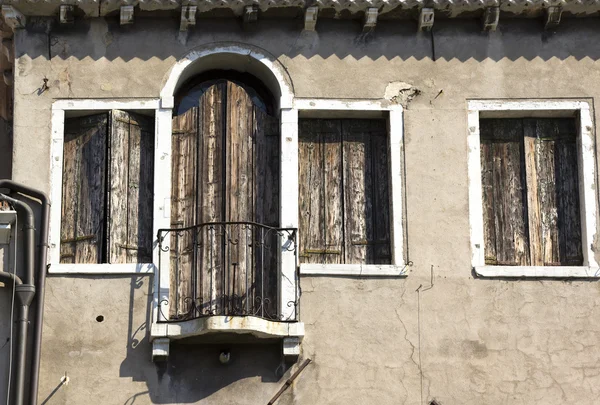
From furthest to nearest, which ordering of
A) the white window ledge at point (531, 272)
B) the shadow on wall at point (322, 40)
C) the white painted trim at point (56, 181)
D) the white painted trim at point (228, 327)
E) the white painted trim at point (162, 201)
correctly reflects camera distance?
the shadow on wall at point (322, 40)
the white painted trim at point (56, 181)
the white window ledge at point (531, 272)
the white painted trim at point (162, 201)
the white painted trim at point (228, 327)

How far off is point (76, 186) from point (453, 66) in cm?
487

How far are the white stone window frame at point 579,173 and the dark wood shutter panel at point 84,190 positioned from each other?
4.48 meters

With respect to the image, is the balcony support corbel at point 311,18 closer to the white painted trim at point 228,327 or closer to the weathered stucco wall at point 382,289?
the weathered stucco wall at point 382,289

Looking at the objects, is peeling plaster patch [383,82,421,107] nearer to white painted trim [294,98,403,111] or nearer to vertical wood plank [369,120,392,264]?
white painted trim [294,98,403,111]

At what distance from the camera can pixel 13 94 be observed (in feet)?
56.2

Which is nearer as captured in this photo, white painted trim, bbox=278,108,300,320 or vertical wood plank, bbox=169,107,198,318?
white painted trim, bbox=278,108,300,320

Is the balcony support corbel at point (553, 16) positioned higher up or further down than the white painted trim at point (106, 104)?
higher up

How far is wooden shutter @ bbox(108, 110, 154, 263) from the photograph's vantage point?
16.6m

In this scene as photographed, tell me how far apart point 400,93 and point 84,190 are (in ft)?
13.3

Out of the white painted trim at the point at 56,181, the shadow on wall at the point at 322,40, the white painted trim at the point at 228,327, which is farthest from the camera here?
Result: the shadow on wall at the point at 322,40

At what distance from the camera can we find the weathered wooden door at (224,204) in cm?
1631

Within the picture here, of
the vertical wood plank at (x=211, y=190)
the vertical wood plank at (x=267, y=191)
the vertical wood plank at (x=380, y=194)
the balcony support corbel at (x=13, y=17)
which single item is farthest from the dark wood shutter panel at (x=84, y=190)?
the vertical wood plank at (x=380, y=194)

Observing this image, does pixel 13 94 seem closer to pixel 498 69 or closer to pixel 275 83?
pixel 275 83

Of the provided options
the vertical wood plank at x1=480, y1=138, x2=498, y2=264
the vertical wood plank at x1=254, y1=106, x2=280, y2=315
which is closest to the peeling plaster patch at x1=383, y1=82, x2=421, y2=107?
the vertical wood plank at x1=480, y1=138, x2=498, y2=264
